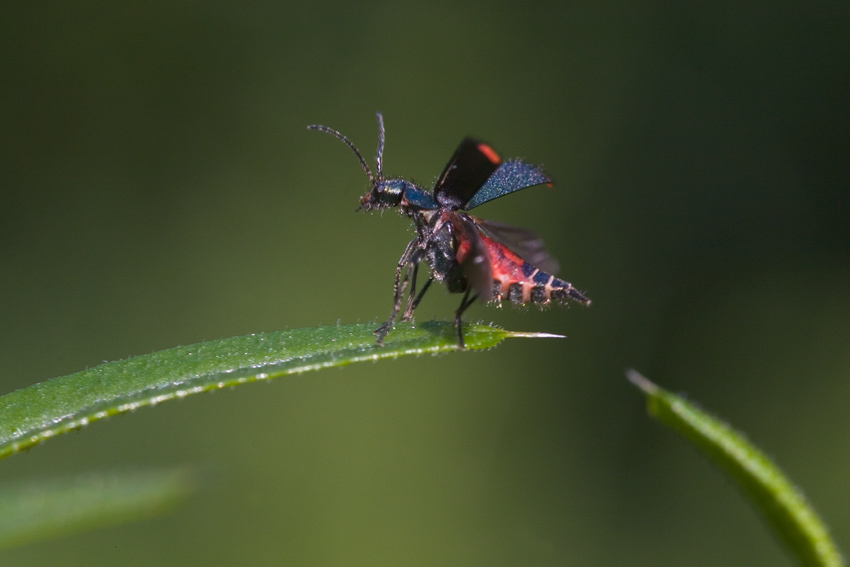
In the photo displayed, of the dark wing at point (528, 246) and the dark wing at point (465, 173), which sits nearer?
the dark wing at point (465, 173)

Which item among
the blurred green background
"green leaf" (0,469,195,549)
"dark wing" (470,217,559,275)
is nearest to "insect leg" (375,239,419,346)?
"dark wing" (470,217,559,275)

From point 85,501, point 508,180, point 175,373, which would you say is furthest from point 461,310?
point 85,501

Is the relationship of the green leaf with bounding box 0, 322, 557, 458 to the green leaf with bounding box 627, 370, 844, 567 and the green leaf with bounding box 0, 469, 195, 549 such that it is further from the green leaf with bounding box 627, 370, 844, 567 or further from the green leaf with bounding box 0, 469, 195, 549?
the green leaf with bounding box 627, 370, 844, 567

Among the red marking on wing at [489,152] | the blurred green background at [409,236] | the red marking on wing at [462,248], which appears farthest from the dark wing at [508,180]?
the blurred green background at [409,236]

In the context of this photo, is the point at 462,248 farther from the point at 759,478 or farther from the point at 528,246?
the point at 759,478

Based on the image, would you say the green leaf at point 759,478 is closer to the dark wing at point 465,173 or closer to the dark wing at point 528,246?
the dark wing at point 465,173
